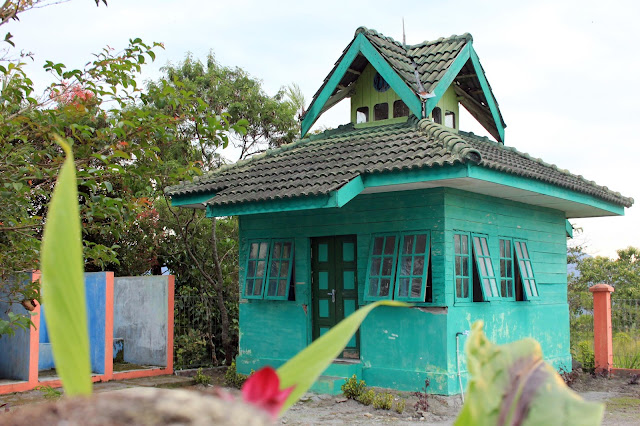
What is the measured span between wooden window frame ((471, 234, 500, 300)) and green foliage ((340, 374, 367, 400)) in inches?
88.2

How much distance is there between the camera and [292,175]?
9859 mm

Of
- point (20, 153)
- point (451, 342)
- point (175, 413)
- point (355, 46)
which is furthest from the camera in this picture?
point (355, 46)

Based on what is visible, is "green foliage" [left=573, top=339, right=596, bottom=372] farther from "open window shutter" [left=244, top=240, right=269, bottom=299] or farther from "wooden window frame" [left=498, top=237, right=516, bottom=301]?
"open window shutter" [left=244, top=240, right=269, bottom=299]

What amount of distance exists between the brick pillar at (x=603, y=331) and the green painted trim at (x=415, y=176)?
19.9ft

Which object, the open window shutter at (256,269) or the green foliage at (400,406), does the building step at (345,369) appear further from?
the open window shutter at (256,269)

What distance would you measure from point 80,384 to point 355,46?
428 inches

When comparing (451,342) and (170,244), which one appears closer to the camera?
(451,342)

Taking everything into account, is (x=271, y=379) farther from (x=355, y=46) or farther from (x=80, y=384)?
(x=355, y=46)

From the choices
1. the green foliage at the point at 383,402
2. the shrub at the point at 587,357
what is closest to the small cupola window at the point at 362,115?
the green foliage at the point at 383,402

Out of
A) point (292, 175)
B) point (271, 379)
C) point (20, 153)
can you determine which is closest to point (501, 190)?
point (292, 175)

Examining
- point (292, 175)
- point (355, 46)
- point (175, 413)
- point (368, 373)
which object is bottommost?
point (368, 373)

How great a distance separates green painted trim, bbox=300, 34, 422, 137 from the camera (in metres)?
10.4

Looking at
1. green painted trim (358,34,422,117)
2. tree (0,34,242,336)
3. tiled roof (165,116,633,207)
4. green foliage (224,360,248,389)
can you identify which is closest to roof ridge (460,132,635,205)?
tiled roof (165,116,633,207)

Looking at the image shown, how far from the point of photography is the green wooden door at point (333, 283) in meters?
10.2
